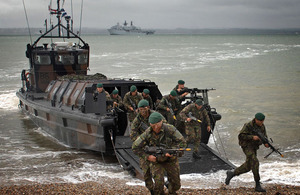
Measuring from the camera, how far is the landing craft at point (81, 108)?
29.4 ft

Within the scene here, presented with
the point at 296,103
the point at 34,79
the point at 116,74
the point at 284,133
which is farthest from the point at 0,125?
the point at 116,74

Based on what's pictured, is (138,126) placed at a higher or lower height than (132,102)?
higher

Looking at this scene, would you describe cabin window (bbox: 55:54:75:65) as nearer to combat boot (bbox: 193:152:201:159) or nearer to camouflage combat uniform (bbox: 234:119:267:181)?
combat boot (bbox: 193:152:201:159)

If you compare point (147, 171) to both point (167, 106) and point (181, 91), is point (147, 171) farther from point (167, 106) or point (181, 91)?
point (181, 91)

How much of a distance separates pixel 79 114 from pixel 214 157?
12.0 feet

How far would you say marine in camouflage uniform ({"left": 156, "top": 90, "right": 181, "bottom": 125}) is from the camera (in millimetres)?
9445

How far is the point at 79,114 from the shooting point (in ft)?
33.5

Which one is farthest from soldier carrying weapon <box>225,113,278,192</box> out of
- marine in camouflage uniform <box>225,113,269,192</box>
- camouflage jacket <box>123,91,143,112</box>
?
camouflage jacket <box>123,91,143,112</box>

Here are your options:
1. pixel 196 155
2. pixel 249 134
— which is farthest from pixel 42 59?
pixel 249 134

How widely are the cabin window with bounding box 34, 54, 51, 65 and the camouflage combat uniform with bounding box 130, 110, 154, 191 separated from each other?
9130 mm

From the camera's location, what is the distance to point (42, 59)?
1479 centimetres

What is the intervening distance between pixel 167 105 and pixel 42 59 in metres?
7.12

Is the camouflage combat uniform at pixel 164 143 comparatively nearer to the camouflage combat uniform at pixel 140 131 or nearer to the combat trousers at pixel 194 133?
the camouflage combat uniform at pixel 140 131

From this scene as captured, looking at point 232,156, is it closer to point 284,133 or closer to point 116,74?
point 284,133
